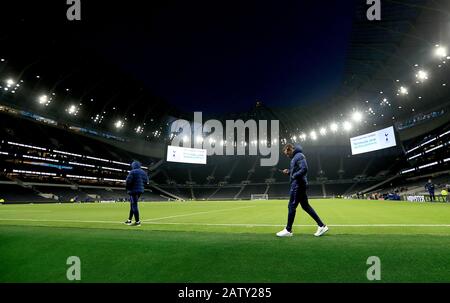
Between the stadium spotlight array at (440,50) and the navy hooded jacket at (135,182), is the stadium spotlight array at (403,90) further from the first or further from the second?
the navy hooded jacket at (135,182)

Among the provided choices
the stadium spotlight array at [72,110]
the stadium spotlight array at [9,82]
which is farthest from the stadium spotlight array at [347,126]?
the stadium spotlight array at [9,82]

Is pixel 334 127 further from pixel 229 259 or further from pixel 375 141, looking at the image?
pixel 229 259

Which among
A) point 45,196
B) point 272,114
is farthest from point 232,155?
point 45,196

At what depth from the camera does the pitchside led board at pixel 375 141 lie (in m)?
43.0

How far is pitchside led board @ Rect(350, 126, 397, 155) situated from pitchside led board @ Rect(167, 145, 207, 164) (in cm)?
3557

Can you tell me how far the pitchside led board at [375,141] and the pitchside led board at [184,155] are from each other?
3557 cm

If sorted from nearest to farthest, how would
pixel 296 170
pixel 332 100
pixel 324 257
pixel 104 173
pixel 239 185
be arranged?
pixel 324 257
pixel 296 170
pixel 332 100
pixel 104 173
pixel 239 185

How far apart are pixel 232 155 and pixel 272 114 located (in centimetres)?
1925

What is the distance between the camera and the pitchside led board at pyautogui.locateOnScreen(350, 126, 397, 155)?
4303cm

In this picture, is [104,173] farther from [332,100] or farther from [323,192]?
[332,100]

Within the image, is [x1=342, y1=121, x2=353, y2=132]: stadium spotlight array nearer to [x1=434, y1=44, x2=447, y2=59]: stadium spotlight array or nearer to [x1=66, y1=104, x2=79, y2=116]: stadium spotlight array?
[x1=434, y1=44, x2=447, y2=59]: stadium spotlight array

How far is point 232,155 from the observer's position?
87250mm

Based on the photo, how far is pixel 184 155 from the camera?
2469 inches

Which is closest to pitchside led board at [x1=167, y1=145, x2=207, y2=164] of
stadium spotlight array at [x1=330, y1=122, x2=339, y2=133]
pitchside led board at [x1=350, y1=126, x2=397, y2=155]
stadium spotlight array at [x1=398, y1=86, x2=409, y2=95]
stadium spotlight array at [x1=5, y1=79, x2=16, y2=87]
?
stadium spotlight array at [x1=5, y1=79, x2=16, y2=87]
